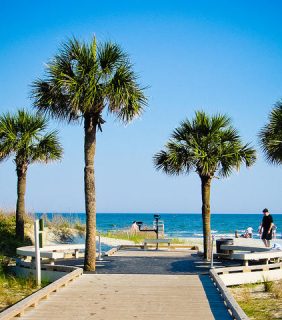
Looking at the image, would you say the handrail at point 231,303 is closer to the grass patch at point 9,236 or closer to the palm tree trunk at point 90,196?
the palm tree trunk at point 90,196

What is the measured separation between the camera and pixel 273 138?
2216 centimetres

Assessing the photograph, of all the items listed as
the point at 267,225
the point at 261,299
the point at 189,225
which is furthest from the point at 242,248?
the point at 189,225

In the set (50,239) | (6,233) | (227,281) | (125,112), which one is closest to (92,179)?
(125,112)

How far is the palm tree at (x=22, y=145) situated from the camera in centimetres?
2461

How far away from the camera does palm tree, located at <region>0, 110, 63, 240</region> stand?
80.7 feet

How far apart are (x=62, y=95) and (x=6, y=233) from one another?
12.7 meters

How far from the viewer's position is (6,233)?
2645 centimetres

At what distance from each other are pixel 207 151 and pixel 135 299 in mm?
9688

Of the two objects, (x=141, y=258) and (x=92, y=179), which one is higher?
(x=92, y=179)

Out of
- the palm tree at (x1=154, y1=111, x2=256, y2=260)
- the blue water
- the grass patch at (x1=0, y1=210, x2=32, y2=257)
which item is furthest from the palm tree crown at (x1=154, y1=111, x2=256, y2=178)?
the blue water

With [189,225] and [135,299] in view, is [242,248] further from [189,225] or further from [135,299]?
[189,225]

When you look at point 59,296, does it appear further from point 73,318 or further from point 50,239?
point 50,239

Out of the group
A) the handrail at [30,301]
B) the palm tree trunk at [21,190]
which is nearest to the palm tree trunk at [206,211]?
the handrail at [30,301]

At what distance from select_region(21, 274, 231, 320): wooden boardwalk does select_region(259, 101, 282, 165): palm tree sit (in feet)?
31.4
